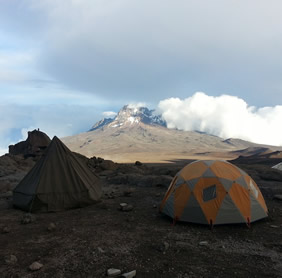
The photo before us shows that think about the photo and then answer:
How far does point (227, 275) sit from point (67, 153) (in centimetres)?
865

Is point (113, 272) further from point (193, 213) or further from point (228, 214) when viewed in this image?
point (228, 214)

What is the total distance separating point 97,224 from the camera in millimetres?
8453

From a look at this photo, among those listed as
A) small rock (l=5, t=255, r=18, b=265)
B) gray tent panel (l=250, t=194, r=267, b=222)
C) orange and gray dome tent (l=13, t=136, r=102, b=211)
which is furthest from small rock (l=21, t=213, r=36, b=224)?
gray tent panel (l=250, t=194, r=267, b=222)

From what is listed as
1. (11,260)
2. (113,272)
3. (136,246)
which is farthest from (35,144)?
(113,272)

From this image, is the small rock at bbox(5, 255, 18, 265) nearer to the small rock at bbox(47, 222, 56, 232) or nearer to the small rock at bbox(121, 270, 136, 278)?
the small rock at bbox(47, 222, 56, 232)

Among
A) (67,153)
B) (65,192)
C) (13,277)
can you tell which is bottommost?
(13,277)

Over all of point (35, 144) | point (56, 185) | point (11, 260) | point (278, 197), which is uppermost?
point (35, 144)

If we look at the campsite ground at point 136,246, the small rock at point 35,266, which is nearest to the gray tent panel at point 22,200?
the campsite ground at point 136,246

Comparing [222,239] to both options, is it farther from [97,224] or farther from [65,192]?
[65,192]

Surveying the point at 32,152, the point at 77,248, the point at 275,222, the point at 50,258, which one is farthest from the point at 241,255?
the point at 32,152

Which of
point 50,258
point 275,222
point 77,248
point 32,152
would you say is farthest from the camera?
point 32,152

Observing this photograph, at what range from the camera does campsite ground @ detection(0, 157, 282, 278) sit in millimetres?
5332

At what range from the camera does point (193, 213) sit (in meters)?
7.98

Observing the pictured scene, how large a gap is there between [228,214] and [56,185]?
6.81 meters
